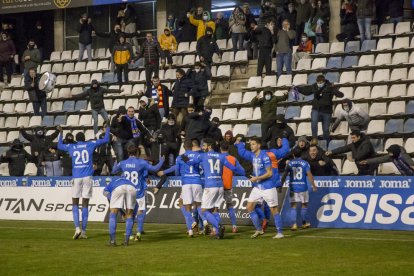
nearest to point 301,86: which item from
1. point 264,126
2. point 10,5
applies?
point 264,126

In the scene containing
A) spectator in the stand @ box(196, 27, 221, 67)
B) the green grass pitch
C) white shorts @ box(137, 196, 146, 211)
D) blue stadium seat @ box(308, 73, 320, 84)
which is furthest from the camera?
spectator in the stand @ box(196, 27, 221, 67)

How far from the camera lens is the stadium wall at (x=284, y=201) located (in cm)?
2205

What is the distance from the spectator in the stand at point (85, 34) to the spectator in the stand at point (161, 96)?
22.9 feet

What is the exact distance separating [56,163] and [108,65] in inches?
325

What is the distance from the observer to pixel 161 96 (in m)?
29.9

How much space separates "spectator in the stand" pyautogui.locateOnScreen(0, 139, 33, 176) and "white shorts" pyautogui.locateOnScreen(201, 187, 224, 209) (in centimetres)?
1108

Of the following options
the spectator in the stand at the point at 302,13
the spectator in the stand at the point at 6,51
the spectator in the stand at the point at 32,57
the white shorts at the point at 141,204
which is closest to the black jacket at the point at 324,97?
the spectator in the stand at the point at 302,13

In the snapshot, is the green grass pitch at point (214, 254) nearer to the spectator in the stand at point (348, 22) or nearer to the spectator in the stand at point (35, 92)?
the spectator in the stand at point (348, 22)

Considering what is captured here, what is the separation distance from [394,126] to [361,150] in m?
3.67

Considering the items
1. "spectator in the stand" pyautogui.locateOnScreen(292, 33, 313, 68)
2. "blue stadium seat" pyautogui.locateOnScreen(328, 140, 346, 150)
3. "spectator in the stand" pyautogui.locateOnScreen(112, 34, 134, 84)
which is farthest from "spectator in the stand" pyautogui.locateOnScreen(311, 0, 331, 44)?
"spectator in the stand" pyautogui.locateOnScreen(112, 34, 134, 84)

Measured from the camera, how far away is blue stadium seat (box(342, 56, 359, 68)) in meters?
29.9

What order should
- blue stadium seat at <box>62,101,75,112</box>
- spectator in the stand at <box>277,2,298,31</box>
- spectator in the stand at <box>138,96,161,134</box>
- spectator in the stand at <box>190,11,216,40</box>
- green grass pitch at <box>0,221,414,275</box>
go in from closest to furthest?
green grass pitch at <box>0,221,414,275</box> → spectator in the stand at <box>138,96,161,134</box> → spectator in the stand at <box>277,2,298,31</box> → spectator in the stand at <box>190,11,216,40</box> → blue stadium seat at <box>62,101,75,112</box>

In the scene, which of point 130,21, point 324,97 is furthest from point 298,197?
point 130,21

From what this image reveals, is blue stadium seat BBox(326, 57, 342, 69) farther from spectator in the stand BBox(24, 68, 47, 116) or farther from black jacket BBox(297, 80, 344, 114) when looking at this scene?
spectator in the stand BBox(24, 68, 47, 116)
